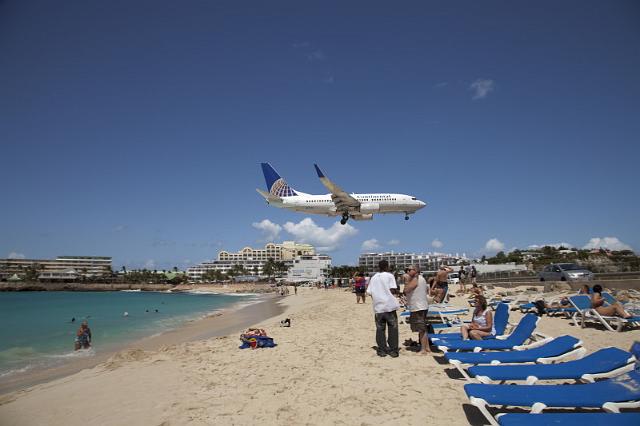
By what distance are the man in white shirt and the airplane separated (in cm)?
2249

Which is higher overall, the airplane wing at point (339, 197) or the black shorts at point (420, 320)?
the airplane wing at point (339, 197)

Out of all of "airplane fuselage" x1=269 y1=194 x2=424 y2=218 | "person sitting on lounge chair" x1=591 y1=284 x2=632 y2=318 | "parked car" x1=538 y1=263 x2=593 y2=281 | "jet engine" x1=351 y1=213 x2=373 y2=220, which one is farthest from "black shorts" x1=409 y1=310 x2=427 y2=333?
"jet engine" x1=351 y1=213 x2=373 y2=220

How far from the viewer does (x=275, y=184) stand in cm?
3612

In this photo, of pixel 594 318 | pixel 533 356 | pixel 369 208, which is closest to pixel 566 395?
pixel 533 356

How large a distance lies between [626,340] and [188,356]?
31.0ft

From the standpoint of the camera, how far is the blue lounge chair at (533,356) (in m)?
4.71

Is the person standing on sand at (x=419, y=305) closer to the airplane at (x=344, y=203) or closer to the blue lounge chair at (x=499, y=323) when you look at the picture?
the blue lounge chair at (x=499, y=323)

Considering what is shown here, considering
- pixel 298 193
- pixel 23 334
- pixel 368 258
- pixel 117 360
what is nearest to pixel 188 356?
pixel 117 360

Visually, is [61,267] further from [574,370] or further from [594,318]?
[574,370]

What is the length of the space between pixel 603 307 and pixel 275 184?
29838mm

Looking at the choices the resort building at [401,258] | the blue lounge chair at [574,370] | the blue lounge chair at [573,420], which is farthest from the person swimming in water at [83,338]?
the resort building at [401,258]

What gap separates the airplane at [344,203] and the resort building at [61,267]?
15523 cm

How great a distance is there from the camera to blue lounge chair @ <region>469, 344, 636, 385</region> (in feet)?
13.0

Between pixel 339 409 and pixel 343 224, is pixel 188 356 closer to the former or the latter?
pixel 339 409
